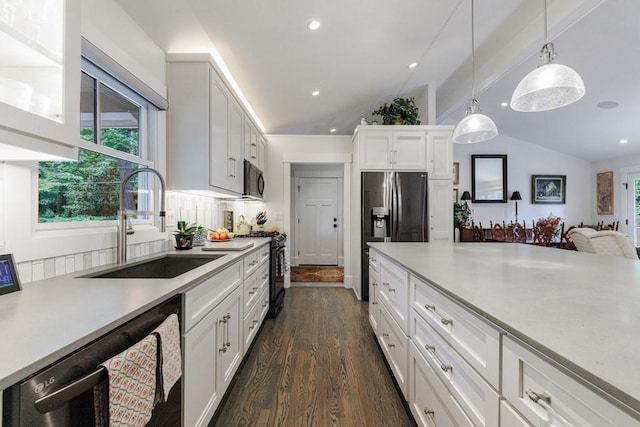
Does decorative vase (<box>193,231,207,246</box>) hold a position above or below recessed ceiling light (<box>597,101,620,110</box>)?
below

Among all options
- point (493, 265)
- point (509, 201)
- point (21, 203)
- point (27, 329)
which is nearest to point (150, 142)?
point (21, 203)

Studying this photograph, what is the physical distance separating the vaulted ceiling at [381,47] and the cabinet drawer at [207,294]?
5.65 feet

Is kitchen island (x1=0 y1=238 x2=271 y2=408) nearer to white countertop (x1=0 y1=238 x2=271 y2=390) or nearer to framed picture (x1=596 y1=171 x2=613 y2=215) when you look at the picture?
white countertop (x1=0 y1=238 x2=271 y2=390)

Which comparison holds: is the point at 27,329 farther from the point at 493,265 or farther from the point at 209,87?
the point at 209,87

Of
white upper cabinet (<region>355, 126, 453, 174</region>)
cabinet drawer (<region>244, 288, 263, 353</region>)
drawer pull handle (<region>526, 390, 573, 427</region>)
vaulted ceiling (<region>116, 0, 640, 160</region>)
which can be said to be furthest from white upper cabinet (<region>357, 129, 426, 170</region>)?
drawer pull handle (<region>526, 390, 573, 427</region>)

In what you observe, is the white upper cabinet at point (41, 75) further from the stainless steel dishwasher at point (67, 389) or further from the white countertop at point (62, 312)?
the stainless steel dishwasher at point (67, 389)

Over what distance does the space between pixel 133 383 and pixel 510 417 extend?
3.28 ft

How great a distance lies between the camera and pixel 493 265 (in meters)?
1.46

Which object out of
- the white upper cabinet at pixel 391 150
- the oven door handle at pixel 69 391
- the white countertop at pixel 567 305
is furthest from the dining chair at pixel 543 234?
the oven door handle at pixel 69 391

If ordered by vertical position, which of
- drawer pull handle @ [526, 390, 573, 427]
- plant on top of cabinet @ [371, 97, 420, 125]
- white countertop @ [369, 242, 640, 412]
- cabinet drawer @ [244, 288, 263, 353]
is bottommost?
cabinet drawer @ [244, 288, 263, 353]

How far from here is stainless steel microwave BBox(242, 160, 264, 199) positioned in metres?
3.17

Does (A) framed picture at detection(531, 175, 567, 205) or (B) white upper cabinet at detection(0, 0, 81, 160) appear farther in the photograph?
(A) framed picture at detection(531, 175, 567, 205)

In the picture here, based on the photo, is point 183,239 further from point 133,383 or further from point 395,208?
point 395,208

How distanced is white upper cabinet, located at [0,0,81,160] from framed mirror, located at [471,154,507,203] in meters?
6.80
